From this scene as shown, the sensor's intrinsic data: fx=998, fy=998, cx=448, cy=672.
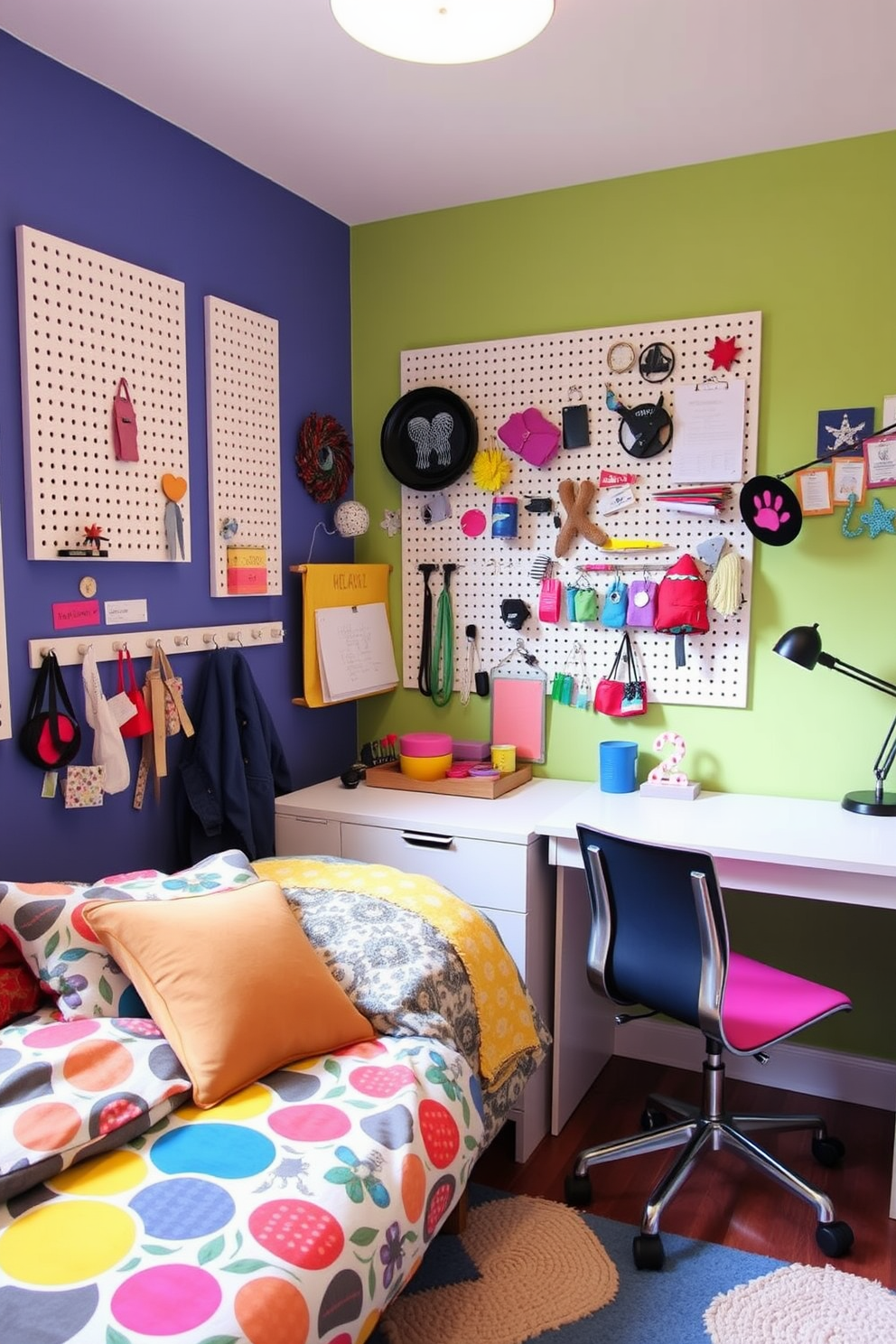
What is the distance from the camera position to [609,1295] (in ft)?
6.57

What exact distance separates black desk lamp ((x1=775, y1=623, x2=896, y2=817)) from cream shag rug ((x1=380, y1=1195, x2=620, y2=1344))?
1.22 m

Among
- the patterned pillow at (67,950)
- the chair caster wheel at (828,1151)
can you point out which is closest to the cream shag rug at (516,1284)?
the chair caster wheel at (828,1151)

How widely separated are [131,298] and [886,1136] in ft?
9.22

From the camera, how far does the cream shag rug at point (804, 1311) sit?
6.16ft

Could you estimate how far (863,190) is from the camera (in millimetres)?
2568

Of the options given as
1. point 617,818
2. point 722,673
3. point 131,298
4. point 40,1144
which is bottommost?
point 40,1144

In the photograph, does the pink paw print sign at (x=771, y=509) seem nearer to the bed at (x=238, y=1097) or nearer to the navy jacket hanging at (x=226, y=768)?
the bed at (x=238, y=1097)

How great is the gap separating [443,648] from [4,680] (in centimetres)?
146

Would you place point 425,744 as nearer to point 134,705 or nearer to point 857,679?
point 134,705

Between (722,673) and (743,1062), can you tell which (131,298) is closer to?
(722,673)

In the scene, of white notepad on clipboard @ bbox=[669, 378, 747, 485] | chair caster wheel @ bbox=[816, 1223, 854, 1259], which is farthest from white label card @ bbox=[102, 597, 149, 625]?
chair caster wheel @ bbox=[816, 1223, 854, 1259]

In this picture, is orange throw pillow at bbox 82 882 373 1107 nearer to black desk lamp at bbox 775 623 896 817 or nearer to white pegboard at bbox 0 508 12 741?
white pegboard at bbox 0 508 12 741

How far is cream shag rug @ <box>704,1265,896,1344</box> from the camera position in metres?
1.88

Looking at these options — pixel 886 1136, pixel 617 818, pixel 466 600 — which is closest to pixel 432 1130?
pixel 617 818
